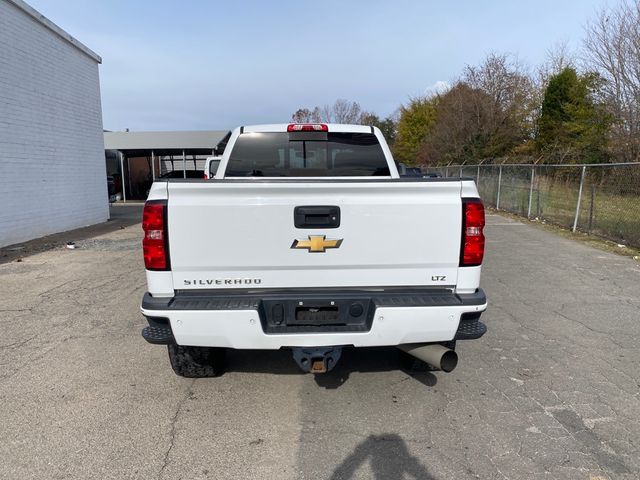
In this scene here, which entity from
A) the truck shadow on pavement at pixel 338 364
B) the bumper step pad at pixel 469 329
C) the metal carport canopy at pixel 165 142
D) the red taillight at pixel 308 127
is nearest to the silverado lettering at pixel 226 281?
the truck shadow on pavement at pixel 338 364

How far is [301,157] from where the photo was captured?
4.31m

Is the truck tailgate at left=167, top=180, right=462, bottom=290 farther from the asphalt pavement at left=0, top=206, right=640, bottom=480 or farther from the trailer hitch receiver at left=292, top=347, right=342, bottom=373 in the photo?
the asphalt pavement at left=0, top=206, right=640, bottom=480

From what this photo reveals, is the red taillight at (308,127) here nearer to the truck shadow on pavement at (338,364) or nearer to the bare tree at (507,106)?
the truck shadow on pavement at (338,364)

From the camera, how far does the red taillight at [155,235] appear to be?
2.69 m

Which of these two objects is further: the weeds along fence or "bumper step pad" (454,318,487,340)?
the weeds along fence

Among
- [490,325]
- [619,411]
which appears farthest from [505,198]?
[619,411]

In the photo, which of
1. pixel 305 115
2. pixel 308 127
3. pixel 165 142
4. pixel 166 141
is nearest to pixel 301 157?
pixel 308 127

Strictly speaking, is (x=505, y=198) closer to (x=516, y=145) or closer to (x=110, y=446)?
(x=516, y=145)

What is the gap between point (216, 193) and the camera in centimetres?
272

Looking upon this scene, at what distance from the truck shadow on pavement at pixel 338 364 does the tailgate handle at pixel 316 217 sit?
1.35 meters

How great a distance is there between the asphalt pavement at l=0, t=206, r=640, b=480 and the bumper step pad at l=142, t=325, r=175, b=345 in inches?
25.3

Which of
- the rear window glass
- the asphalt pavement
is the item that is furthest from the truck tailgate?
the rear window glass

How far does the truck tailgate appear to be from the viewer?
2.72 m

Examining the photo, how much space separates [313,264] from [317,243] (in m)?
0.14
